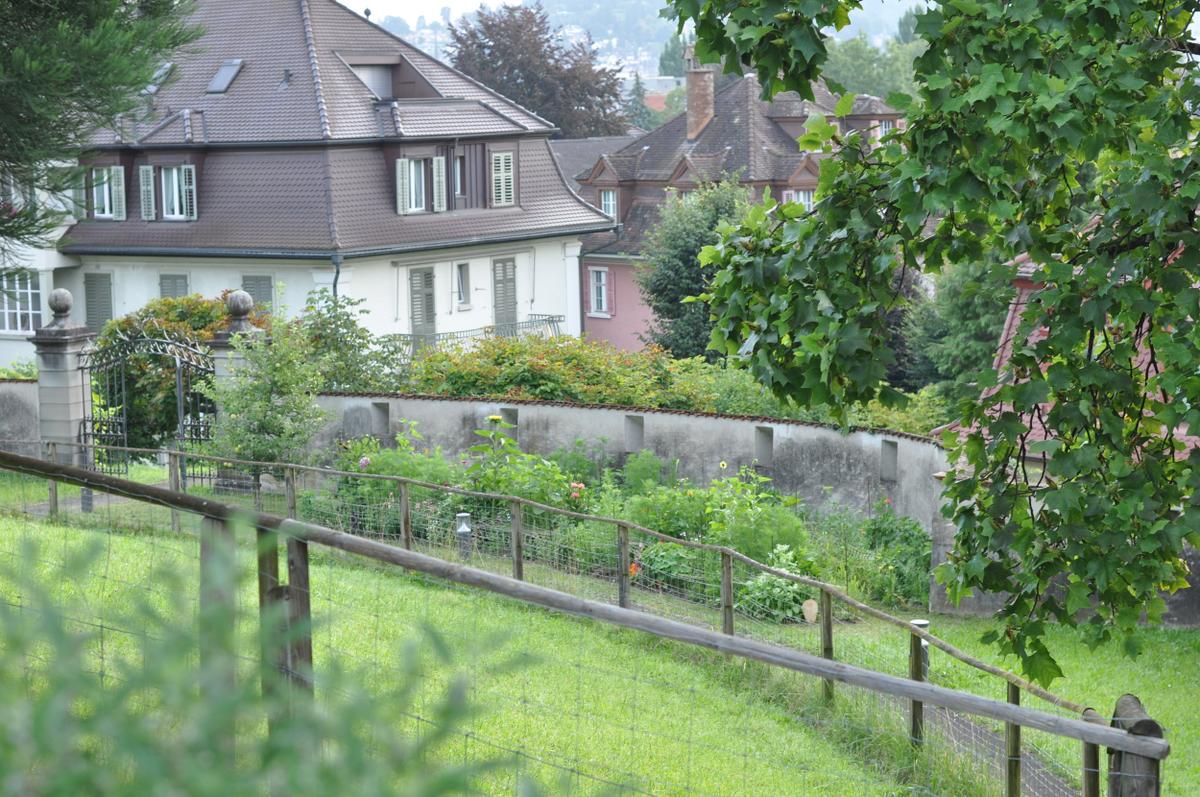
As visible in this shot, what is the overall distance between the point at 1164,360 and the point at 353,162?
31.3 m

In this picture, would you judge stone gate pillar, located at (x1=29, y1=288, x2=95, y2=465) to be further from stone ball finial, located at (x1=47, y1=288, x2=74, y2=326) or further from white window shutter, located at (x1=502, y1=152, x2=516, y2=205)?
white window shutter, located at (x1=502, y1=152, x2=516, y2=205)

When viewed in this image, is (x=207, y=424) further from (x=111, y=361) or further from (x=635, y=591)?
(x=635, y=591)

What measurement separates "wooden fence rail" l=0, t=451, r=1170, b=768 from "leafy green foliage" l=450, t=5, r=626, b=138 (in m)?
61.4

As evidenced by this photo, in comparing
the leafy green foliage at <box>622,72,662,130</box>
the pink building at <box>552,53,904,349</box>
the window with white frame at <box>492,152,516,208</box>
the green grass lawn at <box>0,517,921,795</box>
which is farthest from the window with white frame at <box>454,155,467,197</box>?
the leafy green foliage at <box>622,72,662,130</box>

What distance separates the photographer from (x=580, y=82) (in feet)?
213

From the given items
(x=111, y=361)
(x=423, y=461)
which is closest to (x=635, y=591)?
(x=423, y=461)

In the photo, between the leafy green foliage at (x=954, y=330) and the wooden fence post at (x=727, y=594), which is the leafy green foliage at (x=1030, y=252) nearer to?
the wooden fence post at (x=727, y=594)

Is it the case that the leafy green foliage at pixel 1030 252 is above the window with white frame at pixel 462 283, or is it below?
below

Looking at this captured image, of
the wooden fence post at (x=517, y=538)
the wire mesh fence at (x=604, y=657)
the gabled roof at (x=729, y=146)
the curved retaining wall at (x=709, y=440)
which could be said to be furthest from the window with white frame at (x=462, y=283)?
the wooden fence post at (x=517, y=538)

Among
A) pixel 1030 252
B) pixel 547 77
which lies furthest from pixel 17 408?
pixel 547 77

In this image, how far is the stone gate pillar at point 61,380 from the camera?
64.3 ft

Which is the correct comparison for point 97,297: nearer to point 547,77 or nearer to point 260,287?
point 260,287

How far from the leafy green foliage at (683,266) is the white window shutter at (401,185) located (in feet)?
25.4

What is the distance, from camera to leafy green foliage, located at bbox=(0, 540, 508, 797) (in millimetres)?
1604
